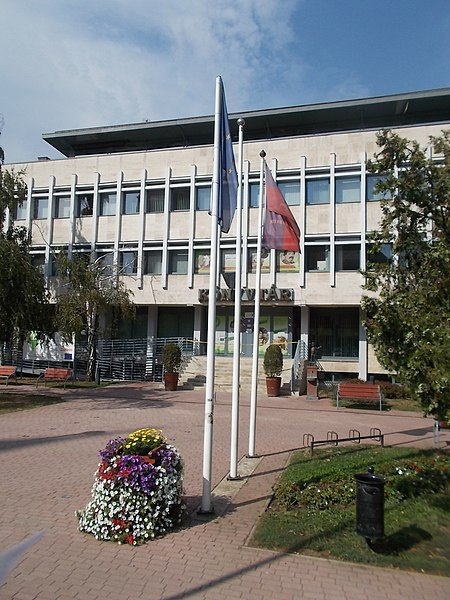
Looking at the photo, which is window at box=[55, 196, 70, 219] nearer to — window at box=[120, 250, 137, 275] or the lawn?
window at box=[120, 250, 137, 275]

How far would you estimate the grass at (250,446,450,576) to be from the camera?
5242mm

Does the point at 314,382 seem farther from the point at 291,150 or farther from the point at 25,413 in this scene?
the point at 291,150

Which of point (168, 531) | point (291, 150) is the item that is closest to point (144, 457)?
point (168, 531)

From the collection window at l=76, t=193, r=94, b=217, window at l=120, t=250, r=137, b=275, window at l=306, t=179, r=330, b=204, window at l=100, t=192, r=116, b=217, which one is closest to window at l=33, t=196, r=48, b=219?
window at l=76, t=193, r=94, b=217

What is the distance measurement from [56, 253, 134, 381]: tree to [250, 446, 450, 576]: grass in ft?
53.7

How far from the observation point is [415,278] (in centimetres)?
740

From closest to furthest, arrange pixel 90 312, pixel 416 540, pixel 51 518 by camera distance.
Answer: pixel 416 540 < pixel 51 518 < pixel 90 312

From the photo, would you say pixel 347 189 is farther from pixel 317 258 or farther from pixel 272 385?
pixel 272 385

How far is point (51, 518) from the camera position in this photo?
607 centimetres

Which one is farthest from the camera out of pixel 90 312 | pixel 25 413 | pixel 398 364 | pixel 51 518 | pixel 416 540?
pixel 90 312

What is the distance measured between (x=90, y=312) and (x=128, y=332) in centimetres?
755

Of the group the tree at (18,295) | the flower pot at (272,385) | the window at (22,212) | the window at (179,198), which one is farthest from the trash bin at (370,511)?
the window at (22,212)

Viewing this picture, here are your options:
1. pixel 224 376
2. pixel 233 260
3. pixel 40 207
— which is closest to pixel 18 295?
pixel 224 376

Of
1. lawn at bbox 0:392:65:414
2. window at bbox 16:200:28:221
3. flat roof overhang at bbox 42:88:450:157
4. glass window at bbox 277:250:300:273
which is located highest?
flat roof overhang at bbox 42:88:450:157
